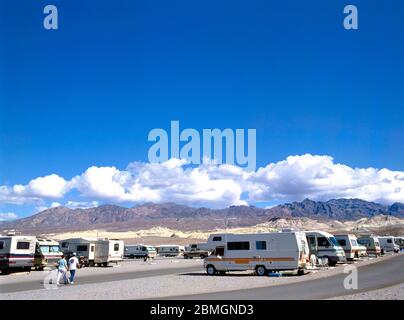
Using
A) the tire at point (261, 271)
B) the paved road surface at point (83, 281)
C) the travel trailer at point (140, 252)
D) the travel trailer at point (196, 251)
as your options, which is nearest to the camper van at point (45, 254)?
the paved road surface at point (83, 281)

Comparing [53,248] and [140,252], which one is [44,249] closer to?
[53,248]

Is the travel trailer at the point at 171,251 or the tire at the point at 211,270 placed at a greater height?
the travel trailer at the point at 171,251

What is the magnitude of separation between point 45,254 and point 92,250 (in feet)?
19.1

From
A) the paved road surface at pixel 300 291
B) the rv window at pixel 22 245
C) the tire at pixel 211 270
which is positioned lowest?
the paved road surface at pixel 300 291

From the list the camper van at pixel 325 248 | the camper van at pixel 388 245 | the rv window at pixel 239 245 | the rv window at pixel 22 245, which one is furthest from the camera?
the camper van at pixel 388 245

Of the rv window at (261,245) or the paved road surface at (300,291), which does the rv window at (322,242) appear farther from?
the paved road surface at (300,291)

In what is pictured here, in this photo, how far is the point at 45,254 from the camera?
4006 centimetres

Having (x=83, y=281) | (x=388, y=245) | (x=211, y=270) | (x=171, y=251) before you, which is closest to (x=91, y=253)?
(x=211, y=270)

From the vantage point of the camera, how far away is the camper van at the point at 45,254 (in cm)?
3984

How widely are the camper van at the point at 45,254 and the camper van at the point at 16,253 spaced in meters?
3.06

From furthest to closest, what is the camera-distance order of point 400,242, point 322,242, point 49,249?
1. point 400,242
2. point 322,242
3. point 49,249
